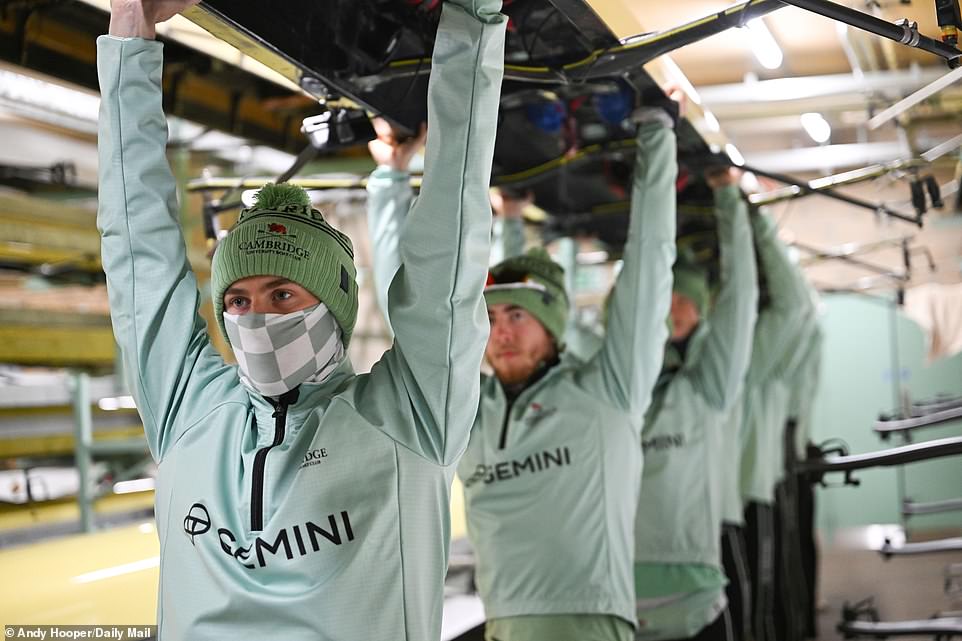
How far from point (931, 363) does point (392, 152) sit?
8361 millimetres

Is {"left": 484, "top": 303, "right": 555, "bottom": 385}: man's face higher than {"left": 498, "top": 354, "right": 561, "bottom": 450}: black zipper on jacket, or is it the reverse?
{"left": 484, "top": 303, "right": 555, "bottom": 385}: man's face

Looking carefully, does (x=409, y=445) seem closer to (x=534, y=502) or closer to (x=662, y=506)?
(x=534, y=502)

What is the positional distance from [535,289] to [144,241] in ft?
4.33

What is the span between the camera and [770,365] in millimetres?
5469

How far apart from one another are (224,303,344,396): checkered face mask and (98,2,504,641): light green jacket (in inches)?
1.8

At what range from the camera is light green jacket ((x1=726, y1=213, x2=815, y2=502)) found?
4.90 meters

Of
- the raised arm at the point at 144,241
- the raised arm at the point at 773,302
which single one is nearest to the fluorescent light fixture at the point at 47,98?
the raised arm at the point at 144,241

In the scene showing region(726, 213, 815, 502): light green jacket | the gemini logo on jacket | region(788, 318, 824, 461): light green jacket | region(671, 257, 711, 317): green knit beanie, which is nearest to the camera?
the gemini logo on jacket

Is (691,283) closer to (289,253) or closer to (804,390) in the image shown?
(289,253)

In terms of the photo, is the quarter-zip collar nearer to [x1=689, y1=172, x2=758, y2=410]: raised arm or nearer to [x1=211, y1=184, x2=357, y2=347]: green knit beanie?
[x1=211, y1=184, x2=357, y2=347]: green knit beanie

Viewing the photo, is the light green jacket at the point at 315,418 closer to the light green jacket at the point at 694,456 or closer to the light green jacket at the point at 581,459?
the light green jacket at the point at 581,459

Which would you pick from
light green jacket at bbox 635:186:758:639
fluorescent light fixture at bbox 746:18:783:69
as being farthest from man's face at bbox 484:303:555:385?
fluorescent light fixture at bbox 746:18:783:69

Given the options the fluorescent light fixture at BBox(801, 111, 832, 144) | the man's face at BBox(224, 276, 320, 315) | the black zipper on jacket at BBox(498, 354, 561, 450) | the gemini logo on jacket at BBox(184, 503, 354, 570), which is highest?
the fluorescent light fixture at BBox(801, 111, 832, 144)

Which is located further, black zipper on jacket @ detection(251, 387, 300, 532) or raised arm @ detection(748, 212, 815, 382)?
raised arm @ detection(748, 212, 815, 382)
